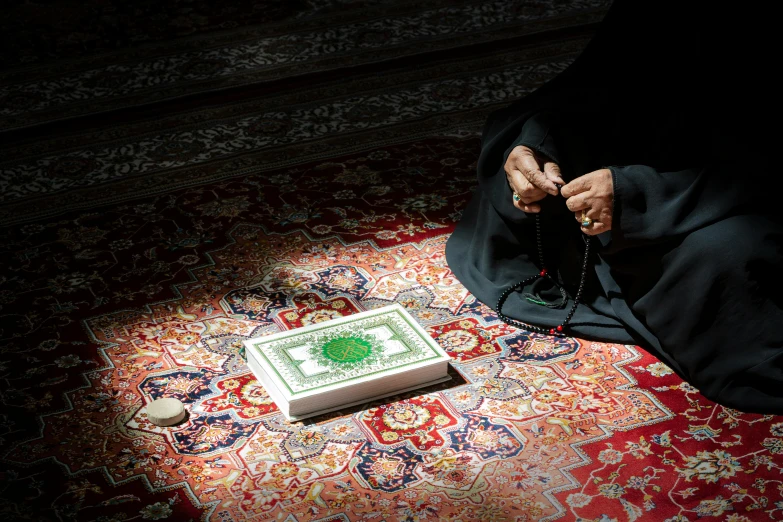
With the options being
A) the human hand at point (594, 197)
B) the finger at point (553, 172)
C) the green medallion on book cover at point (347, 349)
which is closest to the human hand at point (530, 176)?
the finger at point (553, 172)

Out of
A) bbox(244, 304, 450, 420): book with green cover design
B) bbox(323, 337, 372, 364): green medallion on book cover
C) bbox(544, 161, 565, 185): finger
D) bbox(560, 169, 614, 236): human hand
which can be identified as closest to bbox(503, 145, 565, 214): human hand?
bbox(544, 161, 565, 185): finger

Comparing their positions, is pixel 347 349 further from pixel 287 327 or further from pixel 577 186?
pixel 577 186

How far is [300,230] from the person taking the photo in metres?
5.04

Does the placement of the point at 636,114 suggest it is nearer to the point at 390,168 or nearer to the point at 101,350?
the point at 390,168

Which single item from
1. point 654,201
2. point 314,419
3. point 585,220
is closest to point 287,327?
point 314,419

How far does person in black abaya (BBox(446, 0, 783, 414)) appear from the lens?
12.2ft

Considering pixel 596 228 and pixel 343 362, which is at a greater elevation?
pixel 596 228

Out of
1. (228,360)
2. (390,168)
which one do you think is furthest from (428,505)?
(390,168)

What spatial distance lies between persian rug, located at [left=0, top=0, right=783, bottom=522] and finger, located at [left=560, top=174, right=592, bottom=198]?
65 cm

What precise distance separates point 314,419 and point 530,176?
1.26 m

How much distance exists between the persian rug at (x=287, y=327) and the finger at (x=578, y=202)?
1.98 feet

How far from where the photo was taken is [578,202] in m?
3.84

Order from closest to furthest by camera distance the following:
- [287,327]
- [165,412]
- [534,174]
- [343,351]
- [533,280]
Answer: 1. [165,412]
2. [343,351]
3. [534,174]
4. [287,327]
5. [533,280]

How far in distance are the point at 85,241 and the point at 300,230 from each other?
3.37ft
